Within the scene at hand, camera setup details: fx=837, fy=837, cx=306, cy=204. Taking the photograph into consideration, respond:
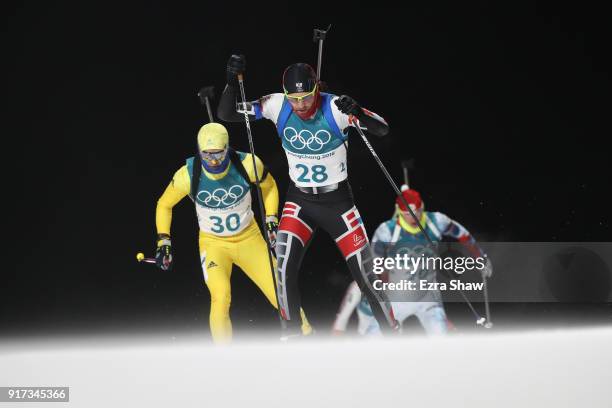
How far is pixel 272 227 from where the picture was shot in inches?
171

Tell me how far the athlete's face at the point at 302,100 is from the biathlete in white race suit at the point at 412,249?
118cm

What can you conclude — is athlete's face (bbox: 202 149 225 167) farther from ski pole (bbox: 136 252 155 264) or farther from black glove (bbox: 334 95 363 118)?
black glove (bbox: 334 95 363 118)

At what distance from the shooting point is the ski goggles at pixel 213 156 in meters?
4.28

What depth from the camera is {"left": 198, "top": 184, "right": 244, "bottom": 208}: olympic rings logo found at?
14.4 feet

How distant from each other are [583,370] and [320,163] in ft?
5.33

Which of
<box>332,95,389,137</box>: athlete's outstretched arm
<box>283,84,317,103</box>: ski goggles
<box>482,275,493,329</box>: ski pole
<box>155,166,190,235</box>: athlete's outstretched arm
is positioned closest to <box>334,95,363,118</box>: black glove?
<box>332,95,389,137</box>: athlete's outstretched arm

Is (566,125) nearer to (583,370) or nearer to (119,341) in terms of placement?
(583,370)

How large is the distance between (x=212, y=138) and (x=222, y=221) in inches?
19.3

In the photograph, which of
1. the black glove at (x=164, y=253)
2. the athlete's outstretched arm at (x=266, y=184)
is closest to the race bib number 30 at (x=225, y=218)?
the athlete's outstretched arm at (x=266, y=184)

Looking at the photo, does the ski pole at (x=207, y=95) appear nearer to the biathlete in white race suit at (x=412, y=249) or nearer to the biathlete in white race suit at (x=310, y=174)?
the biathlete in white race suit at (x=310, y=174)

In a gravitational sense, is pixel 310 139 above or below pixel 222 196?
above

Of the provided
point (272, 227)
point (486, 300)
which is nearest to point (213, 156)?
point (272, 227)

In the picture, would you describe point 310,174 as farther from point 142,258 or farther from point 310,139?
point 142,258

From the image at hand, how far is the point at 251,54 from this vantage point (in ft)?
16.2
